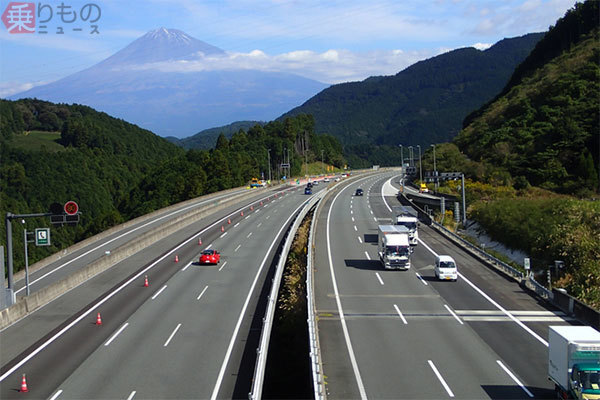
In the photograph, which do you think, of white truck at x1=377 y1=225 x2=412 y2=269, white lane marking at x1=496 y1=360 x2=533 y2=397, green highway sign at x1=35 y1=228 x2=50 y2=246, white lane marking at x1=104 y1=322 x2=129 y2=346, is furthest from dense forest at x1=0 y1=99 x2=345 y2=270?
white lane marking at x1=496 y1=360 x2=533 y2=397

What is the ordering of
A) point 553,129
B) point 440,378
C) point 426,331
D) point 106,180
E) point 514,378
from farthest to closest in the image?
1. point 106,180
2. point 553,129
3. point 426,331
4. point 514,378
5. point 440,378

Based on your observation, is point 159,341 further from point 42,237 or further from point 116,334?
point 42,237

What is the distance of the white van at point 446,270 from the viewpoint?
131 ft

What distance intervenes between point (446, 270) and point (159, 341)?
21033 mm

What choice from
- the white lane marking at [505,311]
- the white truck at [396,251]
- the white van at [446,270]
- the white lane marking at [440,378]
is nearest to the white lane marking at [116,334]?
the white lane marking at [440,378]

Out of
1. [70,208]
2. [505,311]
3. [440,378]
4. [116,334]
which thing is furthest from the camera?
[505,311]

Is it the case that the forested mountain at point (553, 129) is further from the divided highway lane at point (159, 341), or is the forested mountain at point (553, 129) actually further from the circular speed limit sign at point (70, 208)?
the circular speed limit sign at point (70, 208)

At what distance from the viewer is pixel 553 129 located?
101 metres

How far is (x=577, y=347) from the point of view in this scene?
18.6 metres

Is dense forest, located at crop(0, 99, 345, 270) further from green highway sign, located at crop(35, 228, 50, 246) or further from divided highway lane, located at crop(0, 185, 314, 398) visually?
green highway sign, located at crop(35, 228, 50, 246)

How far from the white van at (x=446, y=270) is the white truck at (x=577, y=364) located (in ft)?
66.2

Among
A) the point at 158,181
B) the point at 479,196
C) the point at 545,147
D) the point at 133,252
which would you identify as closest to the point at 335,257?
the point at 133,252

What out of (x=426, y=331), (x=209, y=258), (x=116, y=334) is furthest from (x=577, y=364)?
(x=209, y=258)

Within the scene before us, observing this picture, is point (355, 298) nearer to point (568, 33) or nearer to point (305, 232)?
point (305, 232)
